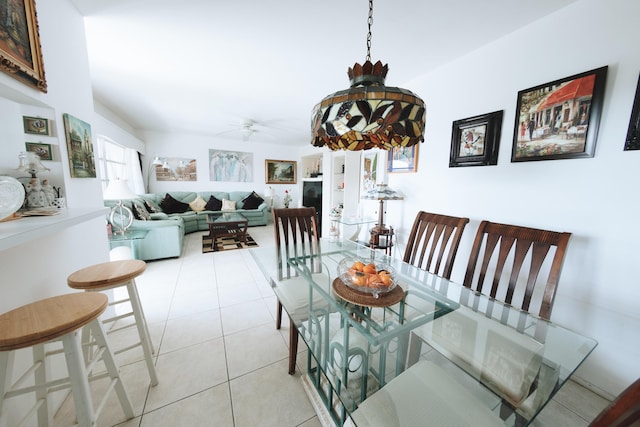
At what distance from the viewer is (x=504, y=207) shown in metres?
1.68

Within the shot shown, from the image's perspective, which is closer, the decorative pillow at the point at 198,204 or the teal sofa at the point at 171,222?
the teal sofa at the point at 171,222

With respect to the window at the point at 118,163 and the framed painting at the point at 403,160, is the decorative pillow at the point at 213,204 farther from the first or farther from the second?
the framed painting at the point at 403,160

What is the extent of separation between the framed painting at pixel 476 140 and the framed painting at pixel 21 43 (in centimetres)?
274

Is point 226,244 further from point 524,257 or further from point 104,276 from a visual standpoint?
point 524,257

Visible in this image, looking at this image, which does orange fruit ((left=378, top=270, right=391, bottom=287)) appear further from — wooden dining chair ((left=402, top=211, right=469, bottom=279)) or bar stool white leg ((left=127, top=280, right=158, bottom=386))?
bar stool white leg ((left=127, top=280, right=158, bottom=386))

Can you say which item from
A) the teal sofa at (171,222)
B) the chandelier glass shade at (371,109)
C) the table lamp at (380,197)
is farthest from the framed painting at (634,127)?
the teal sofa at (171,222)

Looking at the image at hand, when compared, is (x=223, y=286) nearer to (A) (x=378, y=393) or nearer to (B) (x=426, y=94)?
(A) (x=378, y=393)

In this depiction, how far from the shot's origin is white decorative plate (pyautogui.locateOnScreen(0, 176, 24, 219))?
0.81 m

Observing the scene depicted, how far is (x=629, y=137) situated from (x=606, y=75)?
1.22 feet

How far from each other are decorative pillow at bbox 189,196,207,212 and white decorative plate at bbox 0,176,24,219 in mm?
4722

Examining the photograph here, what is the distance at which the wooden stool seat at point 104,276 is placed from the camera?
3.70 feet

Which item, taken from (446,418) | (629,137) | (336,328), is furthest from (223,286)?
(629,137)

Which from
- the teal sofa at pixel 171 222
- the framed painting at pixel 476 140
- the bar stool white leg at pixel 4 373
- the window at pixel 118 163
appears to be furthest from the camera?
the window at pixel 118 163

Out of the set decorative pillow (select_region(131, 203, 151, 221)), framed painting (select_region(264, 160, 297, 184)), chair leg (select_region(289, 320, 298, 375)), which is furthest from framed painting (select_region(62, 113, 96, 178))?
framed painting (select_region(264, 160, 297, 184))
